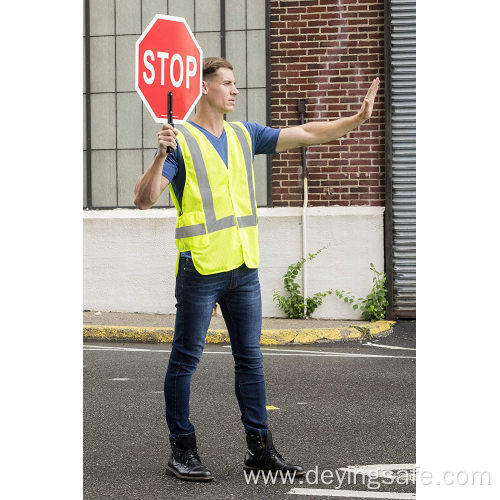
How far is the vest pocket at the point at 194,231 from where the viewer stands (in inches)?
177

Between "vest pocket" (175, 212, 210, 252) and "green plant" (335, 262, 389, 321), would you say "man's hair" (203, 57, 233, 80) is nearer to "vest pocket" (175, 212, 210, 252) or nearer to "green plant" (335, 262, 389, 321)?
"vest pocket" (175, 212, 210, 252)

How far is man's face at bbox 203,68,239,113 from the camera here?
454 centimetres

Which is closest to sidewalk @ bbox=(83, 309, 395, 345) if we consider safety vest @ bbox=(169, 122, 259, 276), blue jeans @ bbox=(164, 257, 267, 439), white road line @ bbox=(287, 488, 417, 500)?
blue jeans @ bbox=(164, 257, 267, 439)

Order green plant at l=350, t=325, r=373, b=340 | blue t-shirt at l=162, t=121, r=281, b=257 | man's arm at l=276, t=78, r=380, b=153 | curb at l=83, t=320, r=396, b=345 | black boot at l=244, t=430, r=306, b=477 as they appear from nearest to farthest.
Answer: blue t-shirt at l=162, t=121, r=281, b=257 → black boot at l=244, t=430, r=306, b=477 → man's arm at l=276, t=78, r=380, b=153 → curb at l=83, t=320, r=396, b=345 → green plant at l=350, t=325, r=373, b=340

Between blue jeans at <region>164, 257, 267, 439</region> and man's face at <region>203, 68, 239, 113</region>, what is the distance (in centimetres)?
80

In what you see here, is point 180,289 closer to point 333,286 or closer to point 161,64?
point 161,64

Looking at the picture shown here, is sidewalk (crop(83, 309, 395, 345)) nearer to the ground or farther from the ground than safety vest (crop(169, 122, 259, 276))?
nearer to the ground

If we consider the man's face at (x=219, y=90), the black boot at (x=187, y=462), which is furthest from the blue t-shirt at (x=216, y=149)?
the black boot at (x=187, y=462)

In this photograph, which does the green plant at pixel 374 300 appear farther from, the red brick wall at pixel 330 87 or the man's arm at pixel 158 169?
the man's arm at pixel 158 169

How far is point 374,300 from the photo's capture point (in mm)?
11547

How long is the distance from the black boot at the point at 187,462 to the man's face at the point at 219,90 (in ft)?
5.49

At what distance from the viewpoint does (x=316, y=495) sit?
4.27 metres

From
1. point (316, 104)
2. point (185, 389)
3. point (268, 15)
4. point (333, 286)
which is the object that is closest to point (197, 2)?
point (268, 15)
